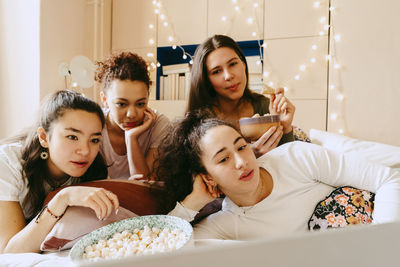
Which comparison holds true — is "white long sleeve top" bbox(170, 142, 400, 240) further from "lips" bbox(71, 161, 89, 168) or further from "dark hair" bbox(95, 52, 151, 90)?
"dark hair" bbox(95, 52, 151, 90)

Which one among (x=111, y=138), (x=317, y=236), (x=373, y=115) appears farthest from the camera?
(x=373, y=115)

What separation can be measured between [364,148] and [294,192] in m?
0.80

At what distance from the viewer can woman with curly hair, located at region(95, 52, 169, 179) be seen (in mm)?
1439

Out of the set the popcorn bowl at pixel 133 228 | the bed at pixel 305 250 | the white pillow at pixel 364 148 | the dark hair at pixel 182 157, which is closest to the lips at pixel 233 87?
the dark hair at pixel 182 157

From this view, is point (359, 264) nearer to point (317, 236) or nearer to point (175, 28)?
point (317, 236)

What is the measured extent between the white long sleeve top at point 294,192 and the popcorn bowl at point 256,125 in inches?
5.3

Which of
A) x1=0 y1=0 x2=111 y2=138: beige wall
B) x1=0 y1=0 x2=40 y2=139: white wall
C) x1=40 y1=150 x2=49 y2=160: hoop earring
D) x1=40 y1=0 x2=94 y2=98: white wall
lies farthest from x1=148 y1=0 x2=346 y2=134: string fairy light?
x1=40 y1=150 x2=49 y2=160: hoop earring

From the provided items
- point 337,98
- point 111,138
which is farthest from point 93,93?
point 337,98

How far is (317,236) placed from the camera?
155 mm

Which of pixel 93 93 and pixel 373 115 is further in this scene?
pixel 93 93

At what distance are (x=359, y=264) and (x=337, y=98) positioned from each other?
7.92ft

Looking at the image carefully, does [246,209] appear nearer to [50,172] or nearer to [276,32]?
[50,172]

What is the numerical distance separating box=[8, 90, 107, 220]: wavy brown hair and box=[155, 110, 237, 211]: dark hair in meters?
0.29

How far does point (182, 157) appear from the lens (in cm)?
124
